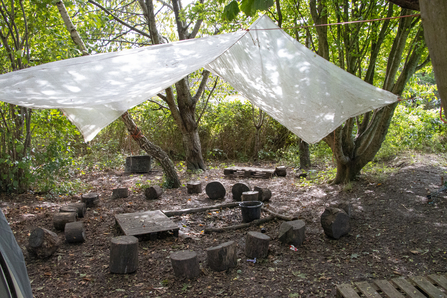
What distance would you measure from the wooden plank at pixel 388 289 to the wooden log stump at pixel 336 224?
856 mm

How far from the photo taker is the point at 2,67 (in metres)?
4.79

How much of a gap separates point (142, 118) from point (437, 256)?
7.72 m

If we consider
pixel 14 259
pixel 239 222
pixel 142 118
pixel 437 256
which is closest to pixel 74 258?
pixel 14 259

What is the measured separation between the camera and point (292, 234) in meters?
3.02

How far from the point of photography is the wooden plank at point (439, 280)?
84.7 inches

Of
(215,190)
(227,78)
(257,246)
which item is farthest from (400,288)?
(215,190)

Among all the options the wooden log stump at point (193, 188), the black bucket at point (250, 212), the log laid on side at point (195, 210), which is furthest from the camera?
the wooden log stump at point (193, 188)

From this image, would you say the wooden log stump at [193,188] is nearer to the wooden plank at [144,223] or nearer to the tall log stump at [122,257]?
the wooden plank at [144,223]

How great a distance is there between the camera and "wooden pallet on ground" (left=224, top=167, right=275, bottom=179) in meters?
6.54

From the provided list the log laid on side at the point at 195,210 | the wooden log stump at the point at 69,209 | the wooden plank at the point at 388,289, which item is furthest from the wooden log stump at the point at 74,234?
the wooden plank at the point at 388,289

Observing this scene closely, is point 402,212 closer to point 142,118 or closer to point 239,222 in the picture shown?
point 239,222

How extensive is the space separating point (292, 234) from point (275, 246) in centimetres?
21

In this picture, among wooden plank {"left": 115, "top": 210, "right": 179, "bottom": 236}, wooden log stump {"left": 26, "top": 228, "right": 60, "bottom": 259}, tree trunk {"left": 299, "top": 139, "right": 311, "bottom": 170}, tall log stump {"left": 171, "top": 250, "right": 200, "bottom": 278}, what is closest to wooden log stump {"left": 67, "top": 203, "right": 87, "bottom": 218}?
wooden plank {"left": 115, "top": 210, "right": 179, "bottom": 236}

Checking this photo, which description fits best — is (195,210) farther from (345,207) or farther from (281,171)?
(281,171)
